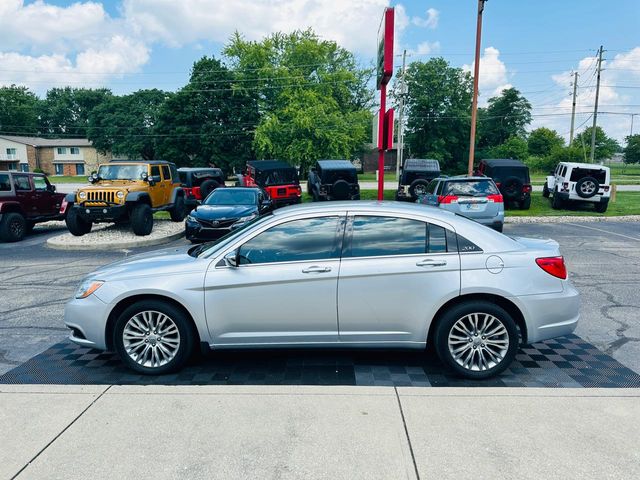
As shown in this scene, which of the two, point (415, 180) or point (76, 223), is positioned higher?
point (415, 180)

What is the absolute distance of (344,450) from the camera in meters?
3.02

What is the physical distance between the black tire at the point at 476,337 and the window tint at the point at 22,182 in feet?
45.5

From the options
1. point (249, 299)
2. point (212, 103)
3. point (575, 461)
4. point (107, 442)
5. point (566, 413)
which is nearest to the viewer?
point (575, 461)

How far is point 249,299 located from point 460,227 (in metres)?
2.01

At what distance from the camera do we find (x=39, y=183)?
14.5 meters

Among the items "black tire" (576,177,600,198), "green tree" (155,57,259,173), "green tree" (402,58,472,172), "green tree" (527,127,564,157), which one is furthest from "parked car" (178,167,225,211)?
"green tree" (527,127,564,157)

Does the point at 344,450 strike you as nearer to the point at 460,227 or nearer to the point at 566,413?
the point at 566,413

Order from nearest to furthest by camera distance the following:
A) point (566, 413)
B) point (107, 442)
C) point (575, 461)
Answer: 1. point (575, 461)
2. point (107, 442)
3. point (566, 413)

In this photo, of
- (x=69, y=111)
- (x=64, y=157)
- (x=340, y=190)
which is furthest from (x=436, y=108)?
(x=69, y=111)

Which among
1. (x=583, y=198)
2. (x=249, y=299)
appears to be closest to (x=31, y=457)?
(x=249, y=299)

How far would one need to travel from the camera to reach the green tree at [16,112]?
286ft

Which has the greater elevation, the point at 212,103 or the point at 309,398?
the point at 212,103

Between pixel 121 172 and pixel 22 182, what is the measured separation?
2.94m

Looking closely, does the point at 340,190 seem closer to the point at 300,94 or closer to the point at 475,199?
the point at 475,199
